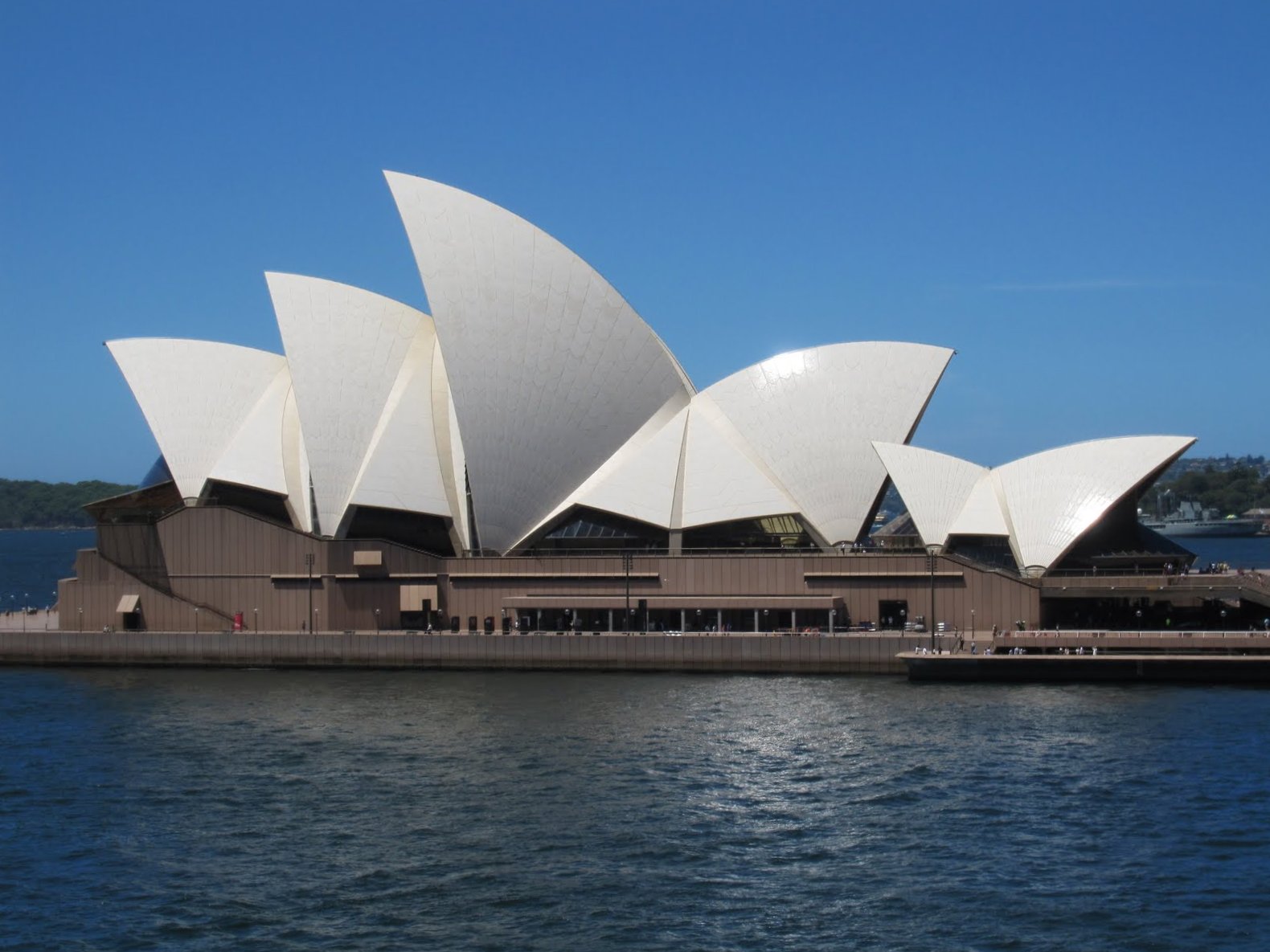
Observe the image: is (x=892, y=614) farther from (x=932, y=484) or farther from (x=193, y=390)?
(x=193, y=390)

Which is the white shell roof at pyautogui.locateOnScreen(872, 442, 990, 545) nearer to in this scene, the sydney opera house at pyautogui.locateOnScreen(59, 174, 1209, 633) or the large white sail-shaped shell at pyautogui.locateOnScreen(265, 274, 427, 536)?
the sydney opera house at pyautogui.locateOnScreen(59, 174, 1209, 633)

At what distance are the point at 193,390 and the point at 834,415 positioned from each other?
2110 centimetres

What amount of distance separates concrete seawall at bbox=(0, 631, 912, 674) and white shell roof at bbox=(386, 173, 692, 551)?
4.87 m

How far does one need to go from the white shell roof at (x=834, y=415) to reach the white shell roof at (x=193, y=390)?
15.6 meters

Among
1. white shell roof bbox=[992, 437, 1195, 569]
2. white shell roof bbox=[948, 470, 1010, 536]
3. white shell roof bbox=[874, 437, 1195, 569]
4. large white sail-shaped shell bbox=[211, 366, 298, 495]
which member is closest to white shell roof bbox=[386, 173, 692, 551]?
large white sail-shaped shell bbox=[211, 366, 298, 495]

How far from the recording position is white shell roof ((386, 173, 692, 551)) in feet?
153

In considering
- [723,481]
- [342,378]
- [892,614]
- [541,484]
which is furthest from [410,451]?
[892,614]

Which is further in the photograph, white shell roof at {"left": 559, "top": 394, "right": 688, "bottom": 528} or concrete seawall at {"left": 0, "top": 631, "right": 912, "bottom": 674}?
white shell roof at {"left": 559, "top": 394, "right": 688, "bottom": 528}

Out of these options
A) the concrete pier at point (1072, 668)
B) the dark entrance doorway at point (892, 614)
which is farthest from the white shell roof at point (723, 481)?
the concrete pier at point (1072, 668)

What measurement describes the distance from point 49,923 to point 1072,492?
107ft

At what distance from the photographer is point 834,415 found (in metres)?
48.1

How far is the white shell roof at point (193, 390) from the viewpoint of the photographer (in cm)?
4919

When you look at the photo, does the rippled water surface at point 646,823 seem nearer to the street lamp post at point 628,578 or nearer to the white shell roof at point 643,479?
the street lamp post at point 628,578

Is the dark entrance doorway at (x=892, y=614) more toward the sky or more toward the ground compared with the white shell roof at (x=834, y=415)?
more toward the ground
